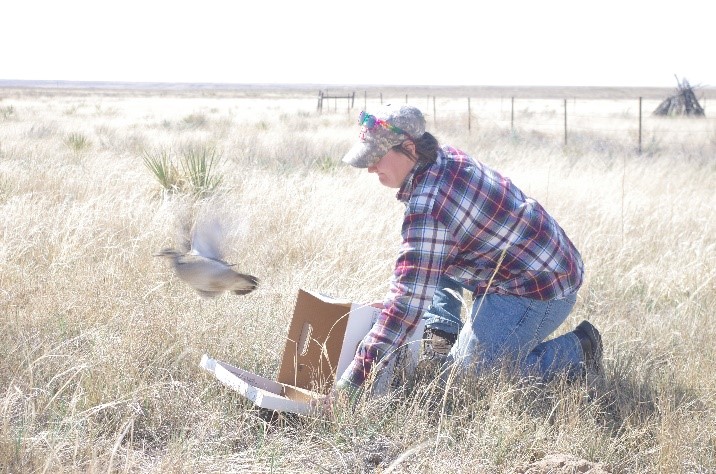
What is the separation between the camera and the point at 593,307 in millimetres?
4941

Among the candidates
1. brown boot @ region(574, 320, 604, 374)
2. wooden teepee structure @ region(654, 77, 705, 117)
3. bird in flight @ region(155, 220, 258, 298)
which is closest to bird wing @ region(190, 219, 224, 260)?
bird in flight @ region(155, 220, 258, 298)

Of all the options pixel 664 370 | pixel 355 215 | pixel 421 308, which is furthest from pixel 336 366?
pixel 355 215

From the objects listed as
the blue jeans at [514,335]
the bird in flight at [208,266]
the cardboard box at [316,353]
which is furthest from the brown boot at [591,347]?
the bird in flight at [208,266]

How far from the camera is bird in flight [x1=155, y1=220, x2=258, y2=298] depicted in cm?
360

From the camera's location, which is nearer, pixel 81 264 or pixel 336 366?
pixel 336 366

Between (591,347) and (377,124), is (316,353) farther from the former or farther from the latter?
(591,347)

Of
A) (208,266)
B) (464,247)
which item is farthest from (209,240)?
(464,247)

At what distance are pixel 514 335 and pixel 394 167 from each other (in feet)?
2.92

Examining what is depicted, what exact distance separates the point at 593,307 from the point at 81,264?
9.41ft

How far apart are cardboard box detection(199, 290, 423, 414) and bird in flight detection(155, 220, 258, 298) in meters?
0.29

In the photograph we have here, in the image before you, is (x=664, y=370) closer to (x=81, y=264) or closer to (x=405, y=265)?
(x=405, y=265)

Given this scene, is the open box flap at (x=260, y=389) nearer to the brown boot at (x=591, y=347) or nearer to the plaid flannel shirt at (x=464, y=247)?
the plaid flannel shirt at (x=464, y=247)

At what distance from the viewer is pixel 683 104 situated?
109ft

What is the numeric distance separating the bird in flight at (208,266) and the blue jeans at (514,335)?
90cm
